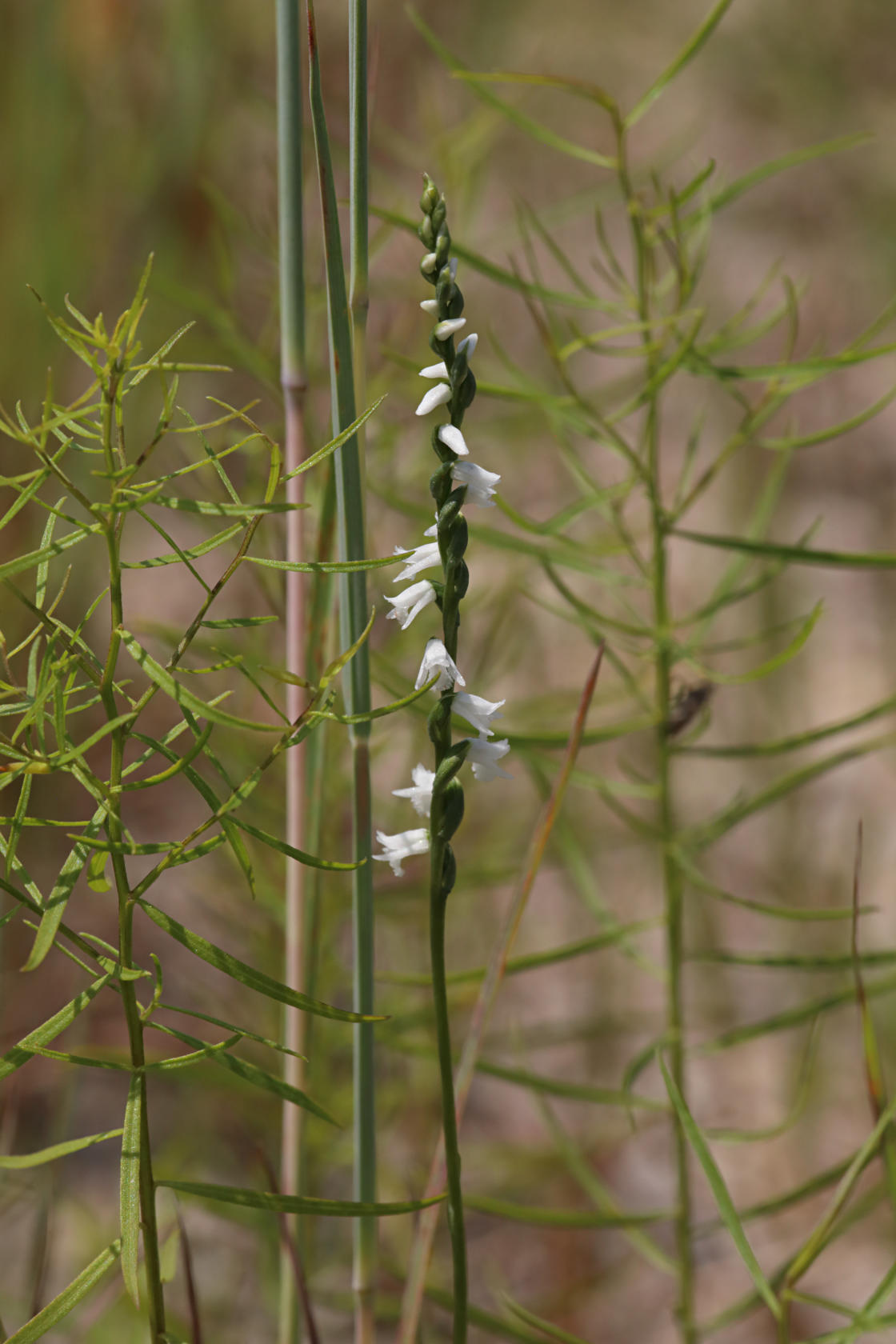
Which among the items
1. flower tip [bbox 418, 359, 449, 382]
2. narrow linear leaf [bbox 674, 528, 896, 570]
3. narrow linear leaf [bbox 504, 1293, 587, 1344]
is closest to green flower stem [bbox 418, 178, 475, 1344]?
flower tip [bbox 418, 359, 449, 382]

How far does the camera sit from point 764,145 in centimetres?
189

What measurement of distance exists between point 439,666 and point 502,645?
0.57m

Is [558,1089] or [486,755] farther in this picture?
[558,1089]

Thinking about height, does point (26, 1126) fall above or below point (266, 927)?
below

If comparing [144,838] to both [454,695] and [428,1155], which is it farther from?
[454,695]

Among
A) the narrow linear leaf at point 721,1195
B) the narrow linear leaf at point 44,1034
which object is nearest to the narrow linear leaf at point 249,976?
the narrow linear leaf at point 44,1034

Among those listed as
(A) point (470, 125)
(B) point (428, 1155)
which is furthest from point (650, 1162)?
(A) point (470, 125)

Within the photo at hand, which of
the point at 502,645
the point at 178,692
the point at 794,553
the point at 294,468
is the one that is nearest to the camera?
the point at 178,692

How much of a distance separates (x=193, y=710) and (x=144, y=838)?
1444 millimetres

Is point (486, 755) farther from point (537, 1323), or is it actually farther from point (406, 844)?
point (537, 1323)

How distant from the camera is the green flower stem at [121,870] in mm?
232

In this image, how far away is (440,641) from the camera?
0.25 meters

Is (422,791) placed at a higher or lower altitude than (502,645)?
lower

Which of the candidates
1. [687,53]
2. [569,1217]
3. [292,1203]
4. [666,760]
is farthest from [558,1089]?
[687,53]
